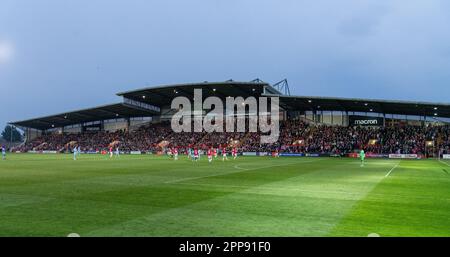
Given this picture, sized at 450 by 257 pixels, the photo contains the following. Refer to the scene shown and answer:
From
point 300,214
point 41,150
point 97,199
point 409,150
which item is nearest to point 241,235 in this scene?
point 300,214

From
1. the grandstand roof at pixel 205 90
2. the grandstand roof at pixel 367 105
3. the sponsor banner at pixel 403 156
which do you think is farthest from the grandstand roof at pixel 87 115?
the sponsor banner at pixel 403 156

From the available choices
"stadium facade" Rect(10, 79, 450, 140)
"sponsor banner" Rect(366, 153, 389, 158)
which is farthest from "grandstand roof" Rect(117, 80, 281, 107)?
"sponsor banner" Rect(366, 153, 389, 158)

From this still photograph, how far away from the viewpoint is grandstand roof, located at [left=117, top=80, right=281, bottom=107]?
7275 centimetres

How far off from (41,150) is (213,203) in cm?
10168

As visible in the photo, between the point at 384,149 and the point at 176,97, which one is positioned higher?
the point at 176,97

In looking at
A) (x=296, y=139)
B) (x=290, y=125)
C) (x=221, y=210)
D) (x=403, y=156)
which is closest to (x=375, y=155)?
(x=403, y=156)

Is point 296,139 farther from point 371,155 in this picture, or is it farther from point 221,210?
point 221,210

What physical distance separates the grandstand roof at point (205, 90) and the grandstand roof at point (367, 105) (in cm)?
519

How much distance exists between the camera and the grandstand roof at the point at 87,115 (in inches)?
3590

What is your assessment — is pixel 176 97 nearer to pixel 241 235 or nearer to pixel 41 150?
pixel 41 150

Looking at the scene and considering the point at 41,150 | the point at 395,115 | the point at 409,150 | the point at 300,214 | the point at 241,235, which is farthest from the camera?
the point at 41,150

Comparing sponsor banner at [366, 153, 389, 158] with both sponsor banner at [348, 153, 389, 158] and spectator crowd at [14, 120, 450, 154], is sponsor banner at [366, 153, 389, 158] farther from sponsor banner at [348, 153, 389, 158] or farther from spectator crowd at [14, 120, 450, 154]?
spectator crowd at [14, 120, 450, 154]

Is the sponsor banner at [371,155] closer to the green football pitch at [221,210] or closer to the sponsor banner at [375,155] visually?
the sponsor banner at [375,155]
